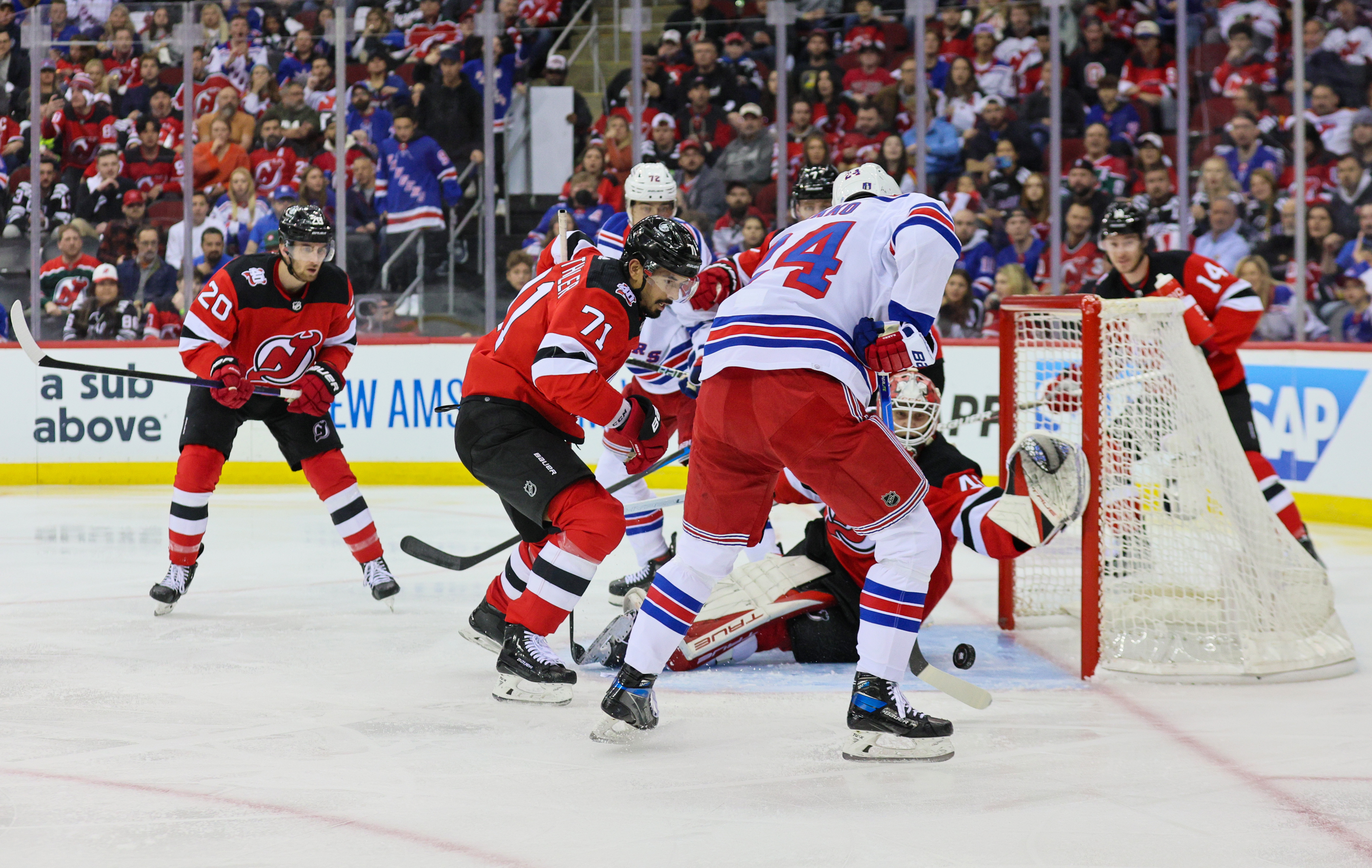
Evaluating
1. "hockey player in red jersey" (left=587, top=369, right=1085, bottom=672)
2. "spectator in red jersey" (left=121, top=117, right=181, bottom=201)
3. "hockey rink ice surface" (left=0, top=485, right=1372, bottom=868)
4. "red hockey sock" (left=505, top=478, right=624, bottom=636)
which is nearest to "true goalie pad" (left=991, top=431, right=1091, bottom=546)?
"hockey player in red jersey" (left=587, top=369, right=1085, bottom=672)

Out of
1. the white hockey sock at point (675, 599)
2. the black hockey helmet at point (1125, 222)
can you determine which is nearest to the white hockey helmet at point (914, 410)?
the white hockey sock at point (675, 599)

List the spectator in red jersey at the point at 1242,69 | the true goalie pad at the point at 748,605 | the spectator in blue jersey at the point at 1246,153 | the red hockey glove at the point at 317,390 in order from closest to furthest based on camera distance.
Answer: the true goalie pad at the point at 748,605 → the red hockey glove at the point at 317,390 → the spectator in blue jersey at the point at 1246,153 → the spectator in red jersey at the point at 1242,69

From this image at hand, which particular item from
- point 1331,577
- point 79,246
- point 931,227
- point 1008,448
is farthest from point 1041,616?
point 79,246

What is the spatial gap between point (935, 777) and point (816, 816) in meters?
0.33

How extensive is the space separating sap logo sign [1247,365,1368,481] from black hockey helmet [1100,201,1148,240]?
6.51 feet

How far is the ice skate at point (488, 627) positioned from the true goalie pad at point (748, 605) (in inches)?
16.6

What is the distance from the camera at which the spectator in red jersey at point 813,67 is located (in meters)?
7.46

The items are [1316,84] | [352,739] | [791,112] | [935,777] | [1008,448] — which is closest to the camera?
[935,777]

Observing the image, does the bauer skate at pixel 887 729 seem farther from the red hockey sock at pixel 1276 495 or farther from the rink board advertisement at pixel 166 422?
the rink board advertisement at pixel 166 422

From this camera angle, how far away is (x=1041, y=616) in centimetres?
405

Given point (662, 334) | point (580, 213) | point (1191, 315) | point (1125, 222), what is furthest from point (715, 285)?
point (580, 213)

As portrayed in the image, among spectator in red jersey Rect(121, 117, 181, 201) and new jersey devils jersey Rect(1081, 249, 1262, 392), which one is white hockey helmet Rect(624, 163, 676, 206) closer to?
new jersey devils jersey Rect(1081, 249, 1262, 392)

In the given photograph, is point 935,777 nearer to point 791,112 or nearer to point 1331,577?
point 1331,577

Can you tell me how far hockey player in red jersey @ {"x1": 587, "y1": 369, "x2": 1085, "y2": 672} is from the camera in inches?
134
